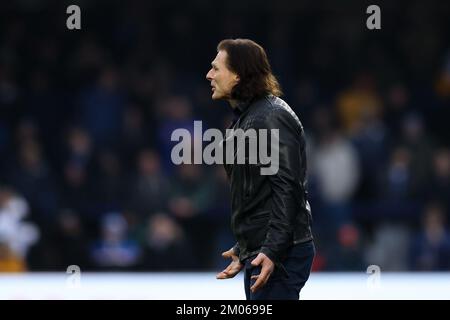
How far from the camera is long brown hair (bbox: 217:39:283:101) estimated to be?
475 cm

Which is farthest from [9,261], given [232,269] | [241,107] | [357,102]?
[241,107]

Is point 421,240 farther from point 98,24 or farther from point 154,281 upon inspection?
point 98,24

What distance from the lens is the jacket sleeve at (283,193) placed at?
4.61 meters

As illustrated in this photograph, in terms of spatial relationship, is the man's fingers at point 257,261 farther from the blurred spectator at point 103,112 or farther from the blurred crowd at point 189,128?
the blurred spectator at point 103,112

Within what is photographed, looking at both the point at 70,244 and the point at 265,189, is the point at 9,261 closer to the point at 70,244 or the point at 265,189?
the point at 70,244

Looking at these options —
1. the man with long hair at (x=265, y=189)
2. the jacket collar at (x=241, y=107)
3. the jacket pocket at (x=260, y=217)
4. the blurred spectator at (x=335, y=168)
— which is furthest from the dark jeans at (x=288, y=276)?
the blurred spectator at (x=335, y=168)

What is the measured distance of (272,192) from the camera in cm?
470

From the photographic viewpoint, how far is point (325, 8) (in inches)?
594

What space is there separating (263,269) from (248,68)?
35.3 inches

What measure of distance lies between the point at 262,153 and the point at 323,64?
31.8 feet

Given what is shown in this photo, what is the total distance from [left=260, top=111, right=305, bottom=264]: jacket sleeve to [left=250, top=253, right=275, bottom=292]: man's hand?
0.9 inches

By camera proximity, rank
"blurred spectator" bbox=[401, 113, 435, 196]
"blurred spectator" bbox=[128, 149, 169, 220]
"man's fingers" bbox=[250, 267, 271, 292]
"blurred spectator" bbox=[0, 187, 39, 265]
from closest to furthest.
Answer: "man's fingers" bbox=[250, 267, 271, 292] < "blurred spectator" bbox=[0, 187, 39, 265] < "blurred spectator" bbox=[128, 149, 169, 220] < "blurred spectator" bbox=[401, 113, 435, 196]

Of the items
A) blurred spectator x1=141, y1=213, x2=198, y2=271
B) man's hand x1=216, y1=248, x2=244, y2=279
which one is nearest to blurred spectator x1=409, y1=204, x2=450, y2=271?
blurred spectator x1=141, y1=213, x2=198, y2=271

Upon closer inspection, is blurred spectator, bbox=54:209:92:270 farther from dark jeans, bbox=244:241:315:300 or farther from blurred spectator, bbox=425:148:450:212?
dark jeans, bbox=244:241:315:300
